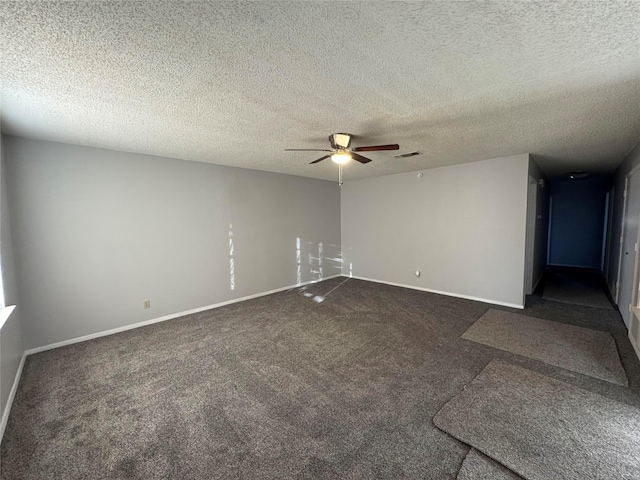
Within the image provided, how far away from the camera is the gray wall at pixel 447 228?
423cm

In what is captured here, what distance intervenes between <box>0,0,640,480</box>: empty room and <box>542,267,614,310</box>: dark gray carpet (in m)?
0.10

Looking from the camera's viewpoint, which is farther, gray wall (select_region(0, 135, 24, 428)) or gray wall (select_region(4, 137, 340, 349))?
gray wall (select_region(4, 137, 340, 349))

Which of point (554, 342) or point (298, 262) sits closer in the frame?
point (554, 342)

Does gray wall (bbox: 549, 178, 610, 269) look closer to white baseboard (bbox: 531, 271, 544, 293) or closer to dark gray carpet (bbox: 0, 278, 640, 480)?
white baseboard (bbox: 531, 271, 544, 293)

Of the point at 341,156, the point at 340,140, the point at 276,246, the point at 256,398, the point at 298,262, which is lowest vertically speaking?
the point at 256,398

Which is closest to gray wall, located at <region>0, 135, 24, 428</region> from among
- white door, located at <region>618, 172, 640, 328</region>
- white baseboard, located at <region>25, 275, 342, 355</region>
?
white baseboard, located at <region>25, 275, 342, 355</region>

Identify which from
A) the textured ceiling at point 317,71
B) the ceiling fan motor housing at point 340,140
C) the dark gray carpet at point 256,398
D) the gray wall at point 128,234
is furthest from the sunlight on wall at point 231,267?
the ceiling fan motor housing at point 340,140

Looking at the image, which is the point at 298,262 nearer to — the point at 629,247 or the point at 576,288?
the point at 629,247

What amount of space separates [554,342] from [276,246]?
437 centimetres

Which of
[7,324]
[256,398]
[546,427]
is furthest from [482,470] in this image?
[7,324]

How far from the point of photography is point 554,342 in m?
3.03

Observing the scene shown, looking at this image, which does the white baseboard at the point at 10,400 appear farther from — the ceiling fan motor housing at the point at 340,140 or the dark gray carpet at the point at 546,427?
the ceiling fan motor housing at the point at 340,140

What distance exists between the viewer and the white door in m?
3.32

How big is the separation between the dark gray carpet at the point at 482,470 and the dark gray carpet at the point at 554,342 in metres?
1.65
